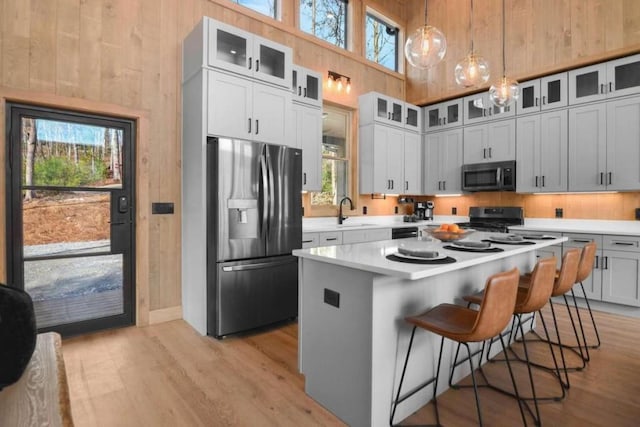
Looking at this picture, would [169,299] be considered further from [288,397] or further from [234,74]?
[234,74]

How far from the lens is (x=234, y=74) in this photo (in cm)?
331

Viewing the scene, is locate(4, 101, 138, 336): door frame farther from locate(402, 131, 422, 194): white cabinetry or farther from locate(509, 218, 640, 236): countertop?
locate(509, 218, 640, 236): countertop

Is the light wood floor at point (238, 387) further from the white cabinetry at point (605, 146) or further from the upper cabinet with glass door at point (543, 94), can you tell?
the upper cabinet with glass door at point (543, 94)

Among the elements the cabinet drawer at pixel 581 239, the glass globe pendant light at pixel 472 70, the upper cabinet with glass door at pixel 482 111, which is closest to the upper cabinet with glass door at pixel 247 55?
the glass globe pendant light at pixel 472 70

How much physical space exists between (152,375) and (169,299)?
47.2 inches

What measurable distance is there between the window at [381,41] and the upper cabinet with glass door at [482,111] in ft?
5.16

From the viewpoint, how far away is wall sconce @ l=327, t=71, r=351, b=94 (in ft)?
16.3

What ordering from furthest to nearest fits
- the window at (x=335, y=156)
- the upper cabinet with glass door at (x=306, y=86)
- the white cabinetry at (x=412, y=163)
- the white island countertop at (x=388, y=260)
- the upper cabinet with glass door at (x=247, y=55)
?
the white cabinetry at (x=412, y=163) → the window at (x=335, y=156) → the upper cabinet with glass door at (x=306, y=86) → the upper cabinet with glass door at (x=247, y=55) → the white island countertop at (x=388, y=260)

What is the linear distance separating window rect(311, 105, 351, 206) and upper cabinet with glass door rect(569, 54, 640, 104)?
3009 millimetres

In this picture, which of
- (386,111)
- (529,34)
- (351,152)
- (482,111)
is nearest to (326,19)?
(386,111)

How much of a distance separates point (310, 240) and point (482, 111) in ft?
11.4

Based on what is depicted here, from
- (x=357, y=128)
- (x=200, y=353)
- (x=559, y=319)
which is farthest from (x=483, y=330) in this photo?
(x=357, y=128)

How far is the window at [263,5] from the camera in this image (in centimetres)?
414

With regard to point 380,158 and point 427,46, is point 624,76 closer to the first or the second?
point 380,158
